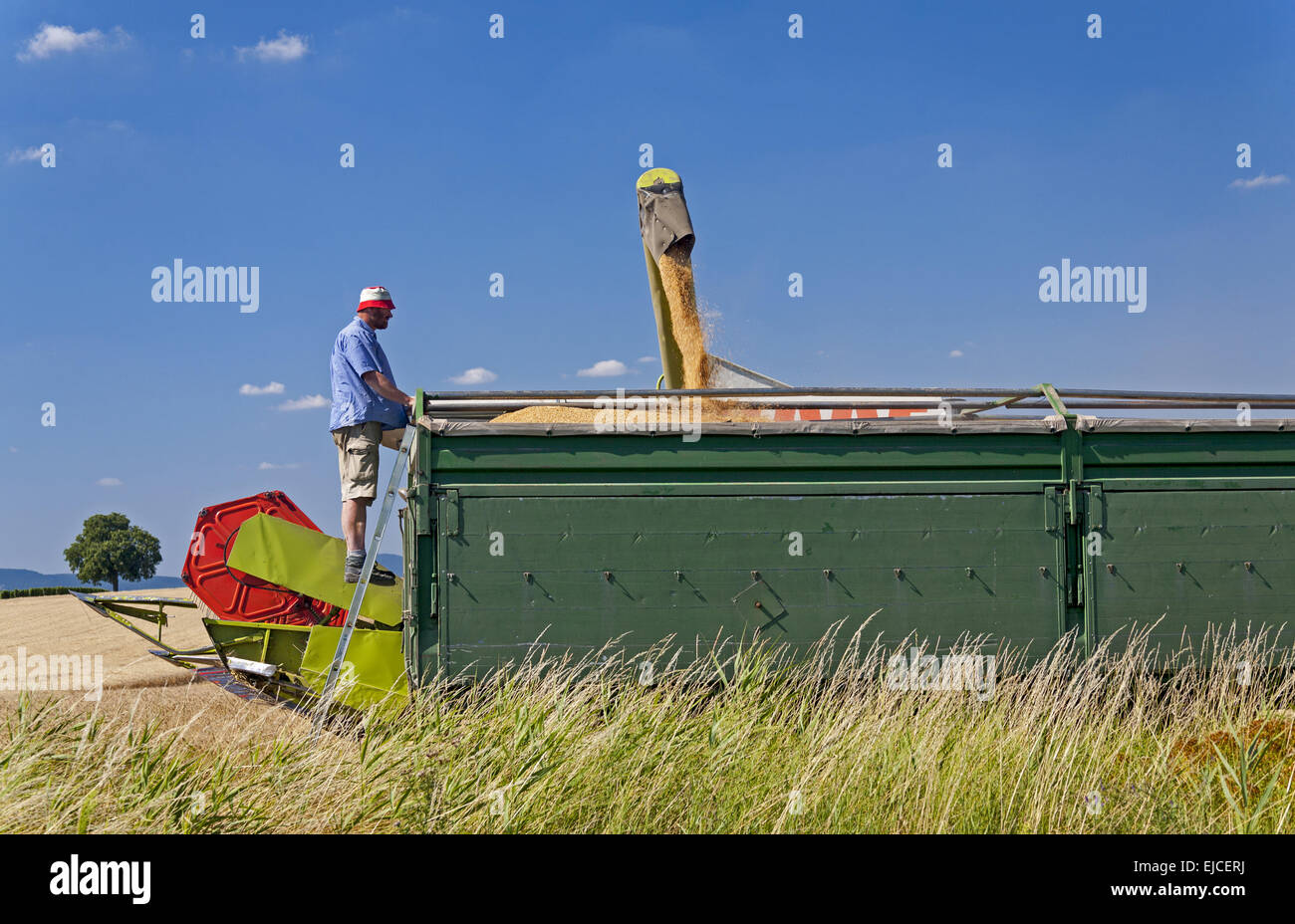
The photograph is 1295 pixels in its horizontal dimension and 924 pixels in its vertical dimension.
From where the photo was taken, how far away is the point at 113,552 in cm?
3728

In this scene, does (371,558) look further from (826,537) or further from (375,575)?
(826,537)

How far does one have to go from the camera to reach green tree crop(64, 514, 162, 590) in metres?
36.8

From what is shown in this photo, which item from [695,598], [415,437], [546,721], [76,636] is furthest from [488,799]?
[76,636]

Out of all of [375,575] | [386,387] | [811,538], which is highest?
[386,387]

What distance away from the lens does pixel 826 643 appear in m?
5.64

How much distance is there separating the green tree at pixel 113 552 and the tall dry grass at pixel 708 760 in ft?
118

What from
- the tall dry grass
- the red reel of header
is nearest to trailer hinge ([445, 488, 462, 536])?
the tall dry grass

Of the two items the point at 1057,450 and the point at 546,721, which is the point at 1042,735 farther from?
the point at 546,721

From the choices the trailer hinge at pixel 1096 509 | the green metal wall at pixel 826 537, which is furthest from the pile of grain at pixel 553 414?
the trailer hinge at pixel 1096 509

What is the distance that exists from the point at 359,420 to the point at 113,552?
3647cm

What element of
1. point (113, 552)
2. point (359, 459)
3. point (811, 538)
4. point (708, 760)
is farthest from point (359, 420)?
point (113, 552)

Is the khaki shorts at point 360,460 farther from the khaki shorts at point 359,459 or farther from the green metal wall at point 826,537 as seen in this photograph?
the green metal wall at point 826,537

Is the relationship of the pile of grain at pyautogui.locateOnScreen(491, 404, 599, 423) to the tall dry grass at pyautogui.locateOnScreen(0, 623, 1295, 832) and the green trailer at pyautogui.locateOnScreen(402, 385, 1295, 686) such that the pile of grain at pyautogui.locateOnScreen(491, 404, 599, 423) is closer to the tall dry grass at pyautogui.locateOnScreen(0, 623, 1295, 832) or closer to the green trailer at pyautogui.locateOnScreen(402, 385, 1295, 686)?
the green trailer at pyautogui.locateOnScreen(402, 385, 1295, 686)

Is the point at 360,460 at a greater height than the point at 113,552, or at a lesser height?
greater
